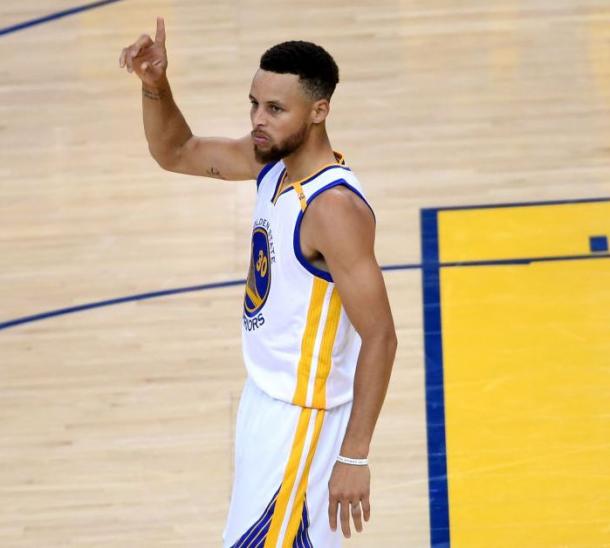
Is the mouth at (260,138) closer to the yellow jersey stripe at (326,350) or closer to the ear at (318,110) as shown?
the ear at (318,110)

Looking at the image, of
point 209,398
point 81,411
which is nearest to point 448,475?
point 209,398

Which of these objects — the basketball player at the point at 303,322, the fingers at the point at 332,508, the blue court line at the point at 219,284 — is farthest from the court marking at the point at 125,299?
the fingers at the point at 332,508

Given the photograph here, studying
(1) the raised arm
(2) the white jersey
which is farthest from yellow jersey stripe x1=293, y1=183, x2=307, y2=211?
(1) the raised arm

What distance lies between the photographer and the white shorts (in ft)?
11.5

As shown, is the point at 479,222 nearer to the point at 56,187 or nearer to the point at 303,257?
the point at 56,187

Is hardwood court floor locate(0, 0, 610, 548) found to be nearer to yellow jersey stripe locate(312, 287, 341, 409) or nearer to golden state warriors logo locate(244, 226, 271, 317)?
yellow jersey stripe locate(312, 287, 341, 409)

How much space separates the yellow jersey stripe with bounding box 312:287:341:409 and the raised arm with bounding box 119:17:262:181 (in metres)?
0.65

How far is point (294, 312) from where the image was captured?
3.40 metres

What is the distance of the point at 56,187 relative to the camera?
6754 millimetres

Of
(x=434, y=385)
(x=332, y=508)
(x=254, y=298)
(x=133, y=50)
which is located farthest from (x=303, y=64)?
(x=434, y=385)

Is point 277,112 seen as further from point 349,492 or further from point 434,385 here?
point 434,385

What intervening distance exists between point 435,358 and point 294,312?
2.26 m

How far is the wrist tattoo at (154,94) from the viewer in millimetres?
3754

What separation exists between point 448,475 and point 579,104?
9.58 ft
